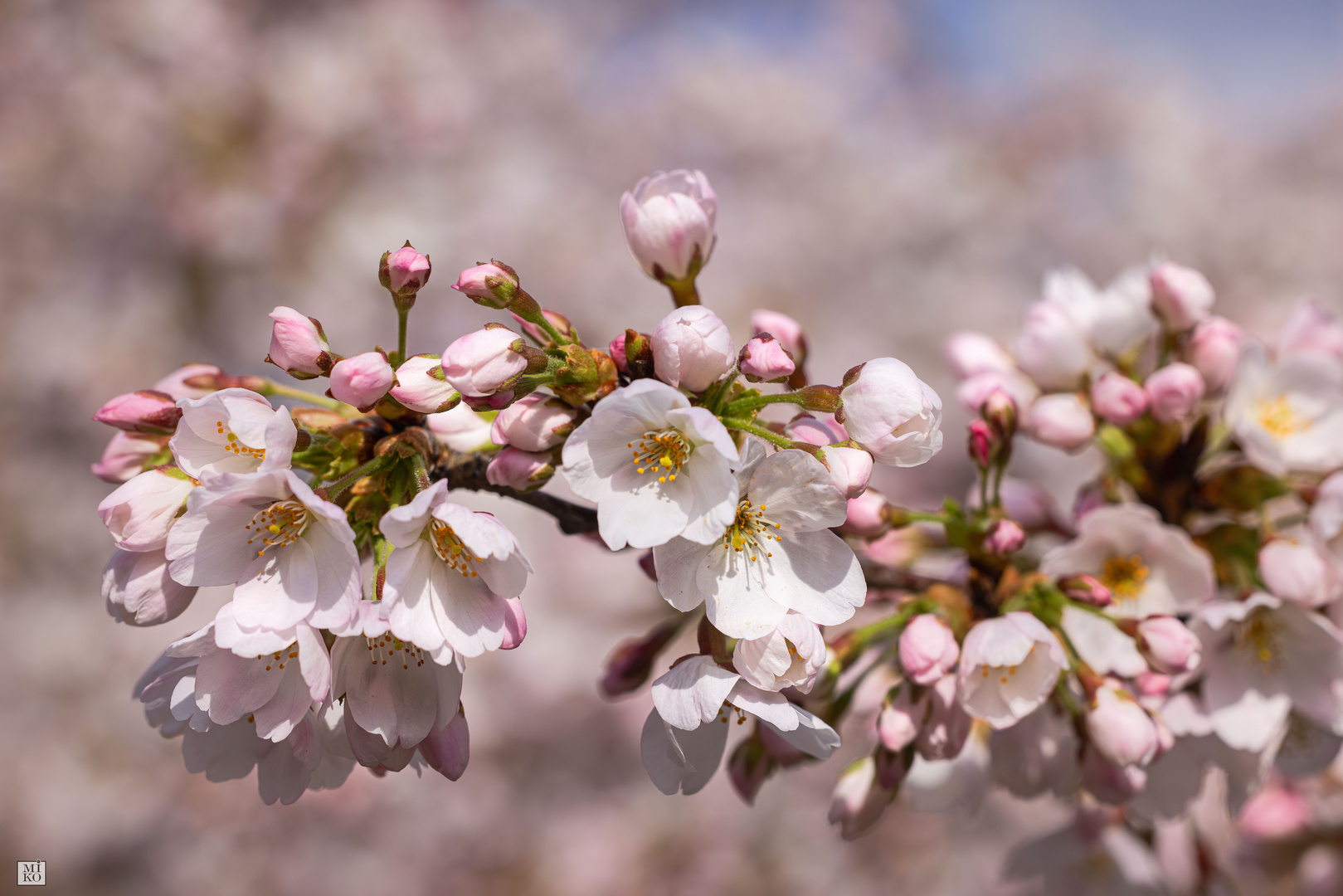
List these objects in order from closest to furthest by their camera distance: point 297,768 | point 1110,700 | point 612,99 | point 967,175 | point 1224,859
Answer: point 297,768, point 1110,700, point 1224,859, point 967,175, point 612,99

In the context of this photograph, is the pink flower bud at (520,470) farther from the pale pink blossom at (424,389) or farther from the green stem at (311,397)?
the green stem at (311,397)

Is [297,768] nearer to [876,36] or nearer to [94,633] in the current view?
[94,633]

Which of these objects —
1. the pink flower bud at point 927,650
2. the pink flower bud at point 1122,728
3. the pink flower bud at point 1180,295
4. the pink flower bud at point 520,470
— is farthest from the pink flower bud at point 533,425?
the pink flower bud at point 1180,295

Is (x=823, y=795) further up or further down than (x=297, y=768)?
further down

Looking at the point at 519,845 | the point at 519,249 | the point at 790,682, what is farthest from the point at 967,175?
the point at 790,682

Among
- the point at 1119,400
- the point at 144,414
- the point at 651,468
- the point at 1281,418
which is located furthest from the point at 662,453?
the point at 1281,418
